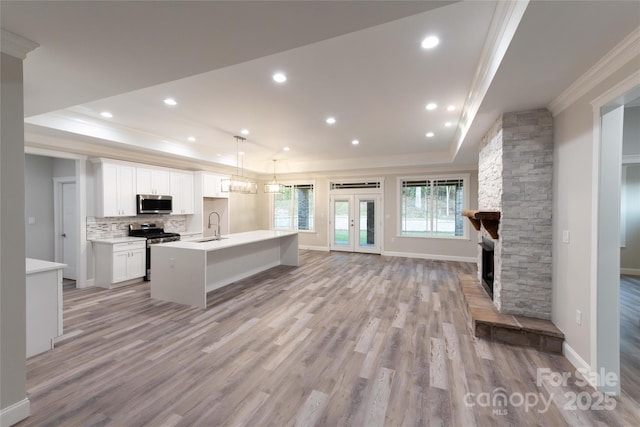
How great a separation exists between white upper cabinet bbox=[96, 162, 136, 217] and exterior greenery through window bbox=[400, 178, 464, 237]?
697 cm

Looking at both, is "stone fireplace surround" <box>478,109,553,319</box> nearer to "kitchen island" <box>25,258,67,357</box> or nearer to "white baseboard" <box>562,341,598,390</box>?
"white baseboard" <box>562,341,598,390</box>

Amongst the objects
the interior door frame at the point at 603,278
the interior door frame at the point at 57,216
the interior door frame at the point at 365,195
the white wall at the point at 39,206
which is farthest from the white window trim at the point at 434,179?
the white wall at the point at 39,206

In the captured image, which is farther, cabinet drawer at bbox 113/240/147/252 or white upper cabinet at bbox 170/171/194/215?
white upper cabinet at bbox 170/171/194/215

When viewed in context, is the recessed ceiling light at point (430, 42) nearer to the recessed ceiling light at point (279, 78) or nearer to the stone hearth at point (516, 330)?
the recessed ceiling light at point (279, 78)

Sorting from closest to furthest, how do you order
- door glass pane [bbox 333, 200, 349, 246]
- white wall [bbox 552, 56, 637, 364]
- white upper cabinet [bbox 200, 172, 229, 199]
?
white wall [bbox 552, 56, 637, 364], white upper cabinet [bbox 200, 172, 229, 199], door glass pane [bbox 333, 200, 349, 246]

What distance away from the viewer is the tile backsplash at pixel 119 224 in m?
5.30

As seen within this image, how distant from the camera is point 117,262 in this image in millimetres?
5004

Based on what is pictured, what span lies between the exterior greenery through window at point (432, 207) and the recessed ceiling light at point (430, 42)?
5897 millimetres

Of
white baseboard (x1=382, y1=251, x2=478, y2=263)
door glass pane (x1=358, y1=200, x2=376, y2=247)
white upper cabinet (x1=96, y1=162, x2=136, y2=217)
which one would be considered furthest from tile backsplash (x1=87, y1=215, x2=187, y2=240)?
white baseboard (x1=382, y1=251, x2=478, y2=263)

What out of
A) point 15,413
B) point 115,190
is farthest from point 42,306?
point 115,190

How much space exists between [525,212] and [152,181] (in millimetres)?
6915

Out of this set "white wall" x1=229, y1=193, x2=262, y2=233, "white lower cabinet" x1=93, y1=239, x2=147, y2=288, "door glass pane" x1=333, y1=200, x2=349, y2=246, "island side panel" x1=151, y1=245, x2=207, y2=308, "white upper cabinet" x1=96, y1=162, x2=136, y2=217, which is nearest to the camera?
"island side panel" x1=151, y1=245, x2=207, y2=308

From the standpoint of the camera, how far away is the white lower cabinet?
4.96 m

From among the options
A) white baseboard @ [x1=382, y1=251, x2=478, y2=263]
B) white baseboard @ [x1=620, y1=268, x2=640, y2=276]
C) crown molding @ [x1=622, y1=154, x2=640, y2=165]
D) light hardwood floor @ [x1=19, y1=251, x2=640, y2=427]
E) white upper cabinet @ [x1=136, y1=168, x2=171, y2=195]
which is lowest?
light hardwood floor @ [x1=19, y1=251, x2=640, y2=427]
